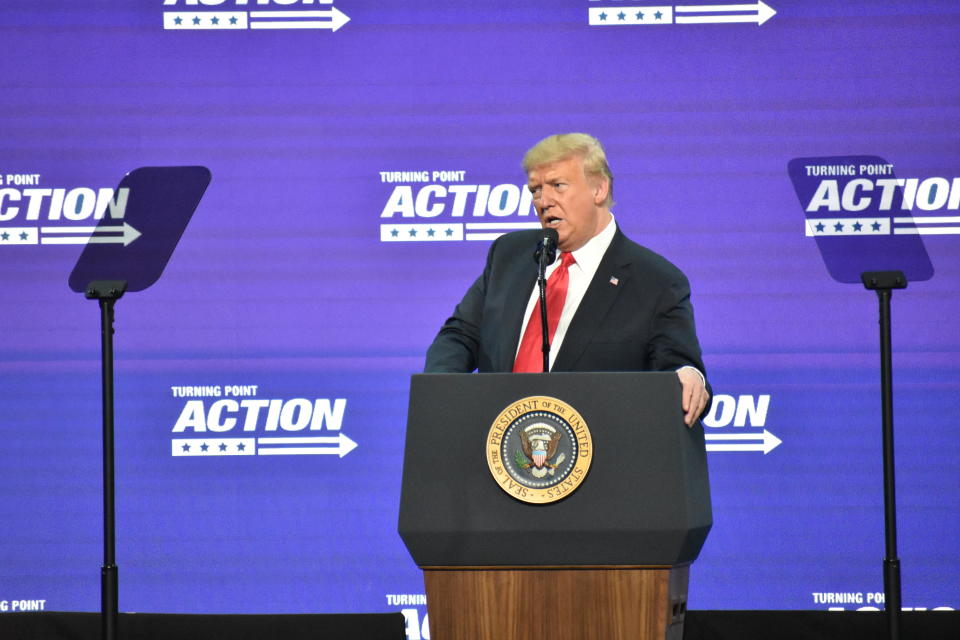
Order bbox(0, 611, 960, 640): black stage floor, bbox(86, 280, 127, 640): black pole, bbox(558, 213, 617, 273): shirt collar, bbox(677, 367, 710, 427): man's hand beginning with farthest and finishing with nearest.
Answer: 1. bbox(0, 611, 960, 640): black stage floor
2. bbox(86, 280, 127, 640): black pole
3. bbox(558, 213, 617, 273): shirt collar
4. bbox(677, 367, 710, 427): man's hand

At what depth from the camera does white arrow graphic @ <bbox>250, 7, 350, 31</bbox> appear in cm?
394

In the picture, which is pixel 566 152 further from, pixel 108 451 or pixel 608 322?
pixel 108 451

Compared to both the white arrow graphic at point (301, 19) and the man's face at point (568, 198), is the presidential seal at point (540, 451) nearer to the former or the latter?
the man's face at point (568, 198)

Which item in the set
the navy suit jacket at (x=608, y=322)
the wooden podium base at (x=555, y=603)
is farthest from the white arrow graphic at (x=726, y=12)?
the wooden podium base at (x=555, y=603)

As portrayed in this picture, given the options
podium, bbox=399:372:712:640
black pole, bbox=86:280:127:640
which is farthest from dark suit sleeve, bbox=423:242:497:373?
black pole, bbox=86:280:127:640

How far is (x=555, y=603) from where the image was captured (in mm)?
2025

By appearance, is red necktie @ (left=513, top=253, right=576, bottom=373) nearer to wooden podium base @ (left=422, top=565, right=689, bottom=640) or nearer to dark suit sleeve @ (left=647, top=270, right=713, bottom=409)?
dark suit sleeve @ (left=647, top=270, right=713, bottom=409)

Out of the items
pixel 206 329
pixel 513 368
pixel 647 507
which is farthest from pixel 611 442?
pixel 206 329

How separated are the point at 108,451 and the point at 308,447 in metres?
0.92

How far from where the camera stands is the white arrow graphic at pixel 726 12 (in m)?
3.91

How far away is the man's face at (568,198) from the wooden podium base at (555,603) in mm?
989

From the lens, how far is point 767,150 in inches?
154

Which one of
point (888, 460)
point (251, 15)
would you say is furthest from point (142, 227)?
point (888, 460)

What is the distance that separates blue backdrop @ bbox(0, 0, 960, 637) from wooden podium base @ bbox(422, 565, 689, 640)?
1926mm
